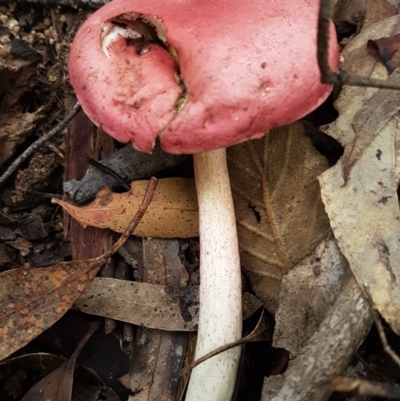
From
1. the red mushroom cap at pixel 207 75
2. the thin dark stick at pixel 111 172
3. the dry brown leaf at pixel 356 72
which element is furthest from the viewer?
the thin dark stick at pixel 111 172

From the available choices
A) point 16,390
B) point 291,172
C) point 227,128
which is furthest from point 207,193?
point 16,390

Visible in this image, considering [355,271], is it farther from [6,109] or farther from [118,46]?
[6,109]

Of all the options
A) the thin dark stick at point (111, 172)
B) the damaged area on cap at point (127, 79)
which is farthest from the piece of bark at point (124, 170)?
the damaged area on cap at point (127, 79)

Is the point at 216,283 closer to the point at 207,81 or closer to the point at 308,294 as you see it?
the point at 308,294

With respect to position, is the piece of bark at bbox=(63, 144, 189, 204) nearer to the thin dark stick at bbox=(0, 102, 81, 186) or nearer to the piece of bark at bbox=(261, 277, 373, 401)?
the thin dark stick at bbox=(0, 102, 81, 186)

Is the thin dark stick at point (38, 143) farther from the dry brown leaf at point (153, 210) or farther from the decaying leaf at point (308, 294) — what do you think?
the decaying leaf at point (308, 294)

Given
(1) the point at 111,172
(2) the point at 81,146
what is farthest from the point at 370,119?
(2) the point at 81,146
